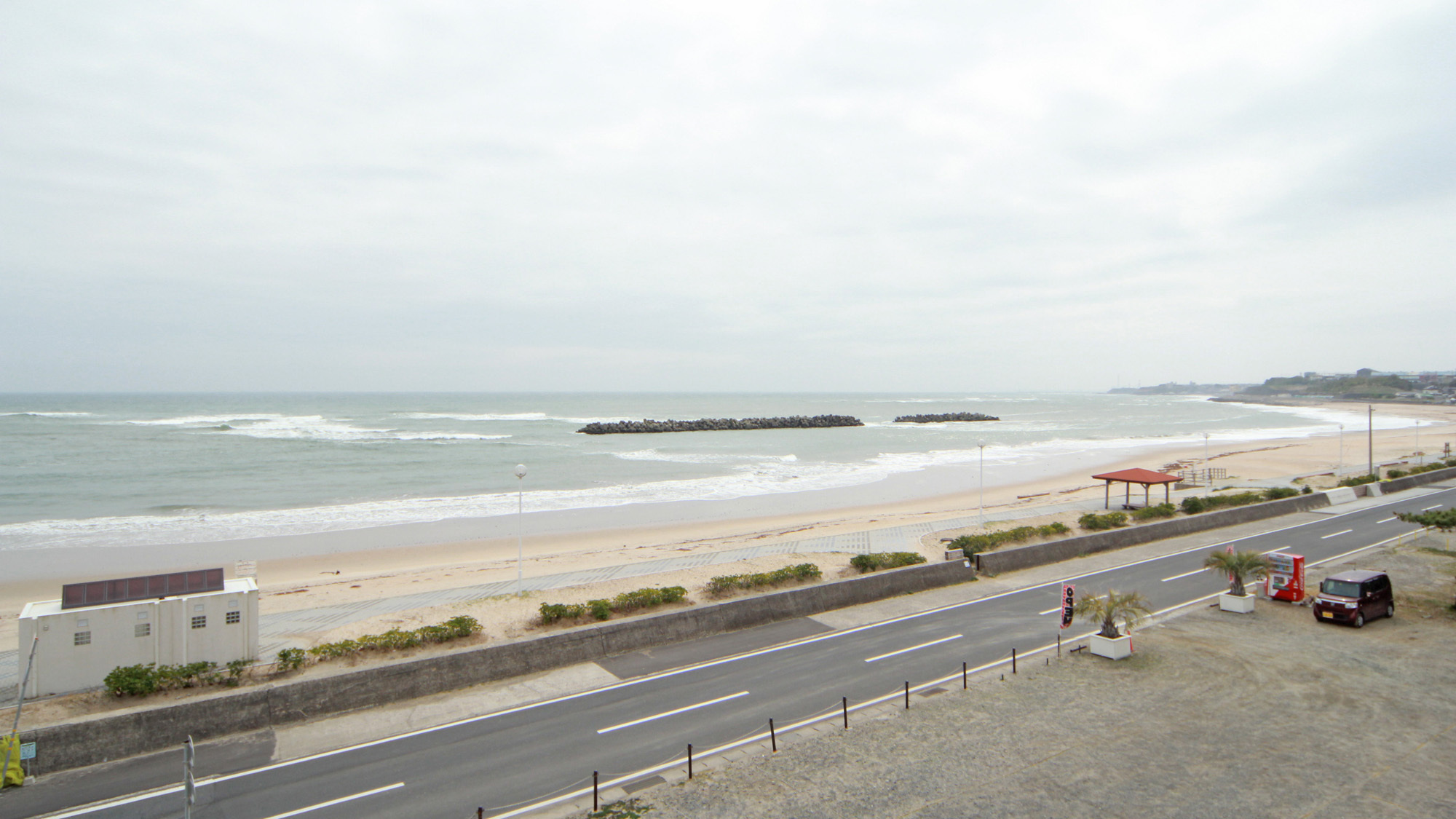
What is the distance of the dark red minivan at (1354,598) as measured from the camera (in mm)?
15703

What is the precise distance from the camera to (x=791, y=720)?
11.3 meters

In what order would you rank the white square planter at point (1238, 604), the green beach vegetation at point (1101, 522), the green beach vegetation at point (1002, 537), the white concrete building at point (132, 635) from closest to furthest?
1. the white concrete building at point (132, 635)
2. the white square planter at point (1238, 604)
3. the green beach vegetation at point (1002, 537)
4. the green beach vegetation at point (1101, 522)

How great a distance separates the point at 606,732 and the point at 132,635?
27.9 feet

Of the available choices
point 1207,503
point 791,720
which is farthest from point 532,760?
point 1207,503

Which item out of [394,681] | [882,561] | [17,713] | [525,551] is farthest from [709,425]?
[17,713]

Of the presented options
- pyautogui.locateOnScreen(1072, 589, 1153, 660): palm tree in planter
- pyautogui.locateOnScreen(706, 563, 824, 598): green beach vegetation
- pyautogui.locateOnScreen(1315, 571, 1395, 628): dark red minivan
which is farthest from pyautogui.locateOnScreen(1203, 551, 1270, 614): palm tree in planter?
pyautogui.locateOnScreen(706, 563, 824, 598): green beach vegetation

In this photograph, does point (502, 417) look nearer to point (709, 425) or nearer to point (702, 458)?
point (709, 425)

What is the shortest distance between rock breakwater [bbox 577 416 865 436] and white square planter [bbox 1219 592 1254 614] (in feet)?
278

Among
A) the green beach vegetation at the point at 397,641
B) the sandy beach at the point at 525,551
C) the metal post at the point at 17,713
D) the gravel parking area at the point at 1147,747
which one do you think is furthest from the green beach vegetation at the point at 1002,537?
the metal post at the point at 17,713

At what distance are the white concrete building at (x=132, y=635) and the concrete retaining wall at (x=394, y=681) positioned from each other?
5.45 feet

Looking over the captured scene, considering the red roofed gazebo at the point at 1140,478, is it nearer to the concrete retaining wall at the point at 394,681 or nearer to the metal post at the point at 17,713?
the concrete retaining wall at the point at 394,681

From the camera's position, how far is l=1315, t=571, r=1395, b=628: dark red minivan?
15.7 m

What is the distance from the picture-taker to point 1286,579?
1742 cm

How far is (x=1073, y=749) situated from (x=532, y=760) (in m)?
7.88
